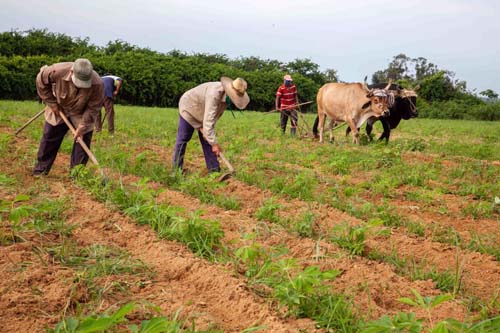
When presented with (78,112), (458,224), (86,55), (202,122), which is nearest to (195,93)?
(202,122)

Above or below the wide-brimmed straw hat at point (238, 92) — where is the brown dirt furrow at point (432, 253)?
below

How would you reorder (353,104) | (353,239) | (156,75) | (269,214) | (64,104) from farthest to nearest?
(156,75) < (353,104) < (64,104) < (269,214) < (353,239)

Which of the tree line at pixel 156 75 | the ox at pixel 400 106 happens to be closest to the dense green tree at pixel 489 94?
the tree line at pixel 156 75

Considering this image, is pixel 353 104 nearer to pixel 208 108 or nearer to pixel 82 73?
pixel 208 108

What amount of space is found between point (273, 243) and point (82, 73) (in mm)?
3045

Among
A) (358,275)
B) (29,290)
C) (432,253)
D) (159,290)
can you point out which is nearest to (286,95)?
(432,253)

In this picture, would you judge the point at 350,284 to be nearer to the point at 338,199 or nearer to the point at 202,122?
the point at 338,199

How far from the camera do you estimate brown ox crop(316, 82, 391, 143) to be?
36.1 feet

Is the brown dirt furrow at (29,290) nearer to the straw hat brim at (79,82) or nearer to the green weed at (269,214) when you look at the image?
the green weed at (269,214)

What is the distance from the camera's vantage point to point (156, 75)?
95.0ft

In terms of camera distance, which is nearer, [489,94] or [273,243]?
[273,243]

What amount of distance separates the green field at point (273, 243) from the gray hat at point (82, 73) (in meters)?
1.00

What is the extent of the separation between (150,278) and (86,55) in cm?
2706

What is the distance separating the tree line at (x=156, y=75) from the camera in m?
24.0
